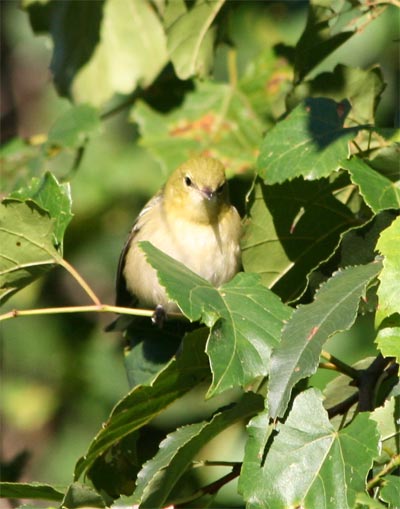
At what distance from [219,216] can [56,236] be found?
5.40ft

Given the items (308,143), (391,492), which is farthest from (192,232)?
(391,492)

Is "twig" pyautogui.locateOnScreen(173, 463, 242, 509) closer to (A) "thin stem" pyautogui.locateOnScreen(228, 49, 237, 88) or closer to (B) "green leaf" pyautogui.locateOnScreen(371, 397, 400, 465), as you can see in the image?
(B) "green leaf" pyautogui.locateOnScreen(371, 397, 400, 465)

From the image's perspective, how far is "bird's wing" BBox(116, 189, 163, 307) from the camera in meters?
4.82

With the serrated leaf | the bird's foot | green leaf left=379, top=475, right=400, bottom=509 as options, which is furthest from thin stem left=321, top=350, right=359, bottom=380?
the serrated leaf

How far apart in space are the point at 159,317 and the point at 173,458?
87cm

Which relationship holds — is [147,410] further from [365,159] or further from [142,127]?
[142,127]

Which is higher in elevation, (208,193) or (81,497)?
(81,497)

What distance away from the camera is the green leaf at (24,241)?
299 centimetres

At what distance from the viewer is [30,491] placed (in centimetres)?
301

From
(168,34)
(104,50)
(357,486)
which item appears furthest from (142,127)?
(357,486)

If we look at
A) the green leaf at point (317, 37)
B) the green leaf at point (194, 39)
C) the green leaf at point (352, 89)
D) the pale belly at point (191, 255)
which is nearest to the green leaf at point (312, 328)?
the green leaf at point (352, 89)

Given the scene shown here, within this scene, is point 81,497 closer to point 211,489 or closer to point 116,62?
point 211,489

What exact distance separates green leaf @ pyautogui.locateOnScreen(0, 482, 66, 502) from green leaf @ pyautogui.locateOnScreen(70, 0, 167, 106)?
2.12 m

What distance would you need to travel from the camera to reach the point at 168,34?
3.97 m
